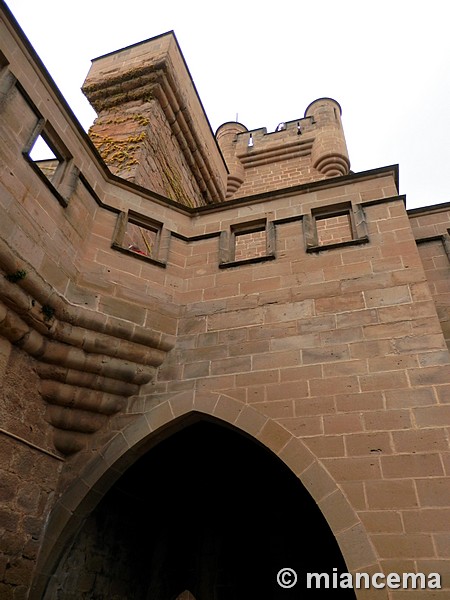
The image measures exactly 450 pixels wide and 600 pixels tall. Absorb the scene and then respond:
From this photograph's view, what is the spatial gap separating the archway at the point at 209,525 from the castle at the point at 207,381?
0.03 m

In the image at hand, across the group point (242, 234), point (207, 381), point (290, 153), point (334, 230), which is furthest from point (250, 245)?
point (207, 381)

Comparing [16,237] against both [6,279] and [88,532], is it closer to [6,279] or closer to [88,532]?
[6,279]

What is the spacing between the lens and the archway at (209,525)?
5672 mm

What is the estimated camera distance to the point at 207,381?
440 centimetres

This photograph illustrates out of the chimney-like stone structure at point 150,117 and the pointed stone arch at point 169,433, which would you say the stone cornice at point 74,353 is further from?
the chimney-like stone structure at point 150,117

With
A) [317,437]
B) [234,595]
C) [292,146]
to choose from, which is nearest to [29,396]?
[317,437]

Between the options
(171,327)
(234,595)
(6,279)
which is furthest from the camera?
(234,595)

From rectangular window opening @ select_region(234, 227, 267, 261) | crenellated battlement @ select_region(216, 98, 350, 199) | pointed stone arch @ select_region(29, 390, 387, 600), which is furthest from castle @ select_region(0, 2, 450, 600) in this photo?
crenellated battlement @ select_region(216, 98, 350, 199)

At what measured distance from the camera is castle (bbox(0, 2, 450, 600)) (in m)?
3.57

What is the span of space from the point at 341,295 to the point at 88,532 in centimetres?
380

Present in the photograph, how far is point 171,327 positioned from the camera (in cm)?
485

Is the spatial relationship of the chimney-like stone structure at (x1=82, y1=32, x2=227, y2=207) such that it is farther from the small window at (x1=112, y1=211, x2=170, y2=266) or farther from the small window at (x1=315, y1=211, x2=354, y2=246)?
the small window at (x1=315, y1=211, x2=354, y2=246)

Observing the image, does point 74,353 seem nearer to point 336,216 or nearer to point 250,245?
point 336,216

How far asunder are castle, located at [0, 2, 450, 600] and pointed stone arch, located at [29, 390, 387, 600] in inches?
0.6
